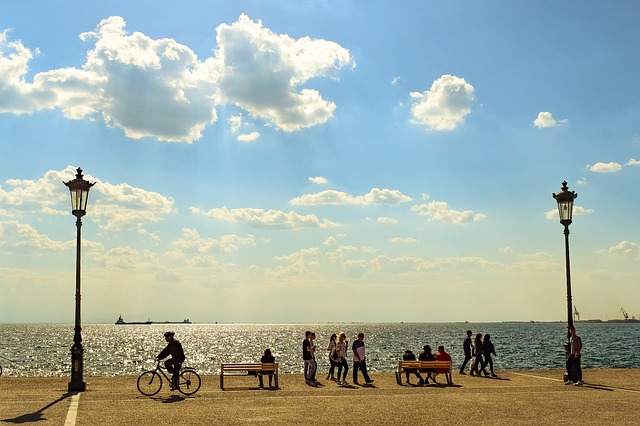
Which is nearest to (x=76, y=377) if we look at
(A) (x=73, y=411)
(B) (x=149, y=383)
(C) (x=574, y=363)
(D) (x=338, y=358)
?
(B) (x=149, y=383)

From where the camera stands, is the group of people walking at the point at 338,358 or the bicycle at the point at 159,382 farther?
the group of people walking at the point at 338,358

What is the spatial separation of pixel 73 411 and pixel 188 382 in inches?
190

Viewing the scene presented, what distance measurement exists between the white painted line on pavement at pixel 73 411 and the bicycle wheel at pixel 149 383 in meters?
1.82

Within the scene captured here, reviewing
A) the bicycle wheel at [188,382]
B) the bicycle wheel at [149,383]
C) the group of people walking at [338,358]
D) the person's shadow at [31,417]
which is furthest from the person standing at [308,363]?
the person's shadow at [31,417]

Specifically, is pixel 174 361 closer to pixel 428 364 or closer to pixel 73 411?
pixel 73 411

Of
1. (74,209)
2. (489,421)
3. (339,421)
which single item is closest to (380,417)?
(339,421)

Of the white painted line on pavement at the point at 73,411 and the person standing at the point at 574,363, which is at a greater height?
the person standing at the point at 574,363

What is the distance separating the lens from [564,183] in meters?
26.9

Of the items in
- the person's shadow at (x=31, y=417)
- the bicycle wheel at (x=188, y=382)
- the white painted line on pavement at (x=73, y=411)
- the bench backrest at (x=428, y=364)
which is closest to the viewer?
the white painted line on pavement at (x=73, y=411)

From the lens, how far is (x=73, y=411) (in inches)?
709

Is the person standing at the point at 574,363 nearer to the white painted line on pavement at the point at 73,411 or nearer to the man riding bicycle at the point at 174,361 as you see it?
the man riding bicycle at the point at 174,361

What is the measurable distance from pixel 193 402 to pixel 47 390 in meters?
6.02

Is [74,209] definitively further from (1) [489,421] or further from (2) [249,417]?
(1) [489,421]

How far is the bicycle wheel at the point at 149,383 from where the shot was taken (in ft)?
A: 71.4
